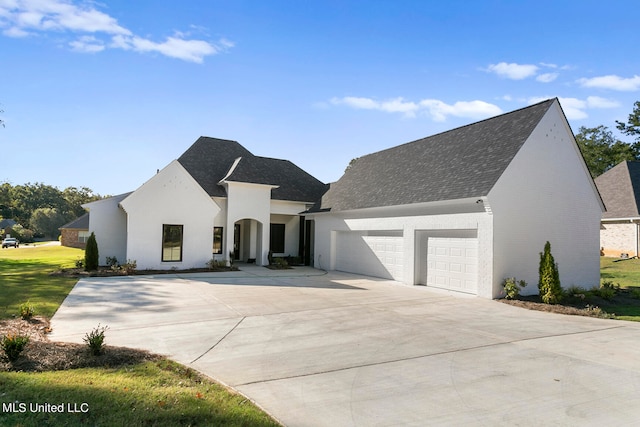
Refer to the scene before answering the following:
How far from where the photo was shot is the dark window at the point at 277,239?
25078 millimetres

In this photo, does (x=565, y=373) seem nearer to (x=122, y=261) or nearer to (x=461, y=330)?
(x=461, y=330)

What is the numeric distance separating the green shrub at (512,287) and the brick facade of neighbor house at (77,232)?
41.0 m

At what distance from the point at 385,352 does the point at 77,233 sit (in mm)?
44029

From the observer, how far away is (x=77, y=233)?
4144 centimetres

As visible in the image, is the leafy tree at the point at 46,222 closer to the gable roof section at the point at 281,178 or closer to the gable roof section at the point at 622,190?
the gable roof section at the point at 281,178

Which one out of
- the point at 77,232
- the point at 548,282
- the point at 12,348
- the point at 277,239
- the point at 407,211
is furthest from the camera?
the point at 77,232

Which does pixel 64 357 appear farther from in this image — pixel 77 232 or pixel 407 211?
pixel 77 232

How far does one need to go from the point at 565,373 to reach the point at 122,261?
20.9 metres

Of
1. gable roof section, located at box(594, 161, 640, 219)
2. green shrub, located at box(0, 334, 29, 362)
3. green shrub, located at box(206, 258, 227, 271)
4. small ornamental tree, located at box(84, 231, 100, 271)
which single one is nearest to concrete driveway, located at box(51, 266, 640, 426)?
green shrub, located at box(0, 334, 29, 362)

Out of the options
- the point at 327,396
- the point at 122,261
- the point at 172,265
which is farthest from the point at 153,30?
the point at 122,261

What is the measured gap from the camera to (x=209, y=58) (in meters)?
14.0

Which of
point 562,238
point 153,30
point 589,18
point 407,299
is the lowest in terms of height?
point 407,299

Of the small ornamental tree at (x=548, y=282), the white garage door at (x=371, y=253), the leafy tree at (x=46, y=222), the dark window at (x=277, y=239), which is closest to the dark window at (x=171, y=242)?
the dark window at (x=277, y=239)

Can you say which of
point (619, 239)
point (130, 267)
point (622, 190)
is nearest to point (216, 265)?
point (130, 267)
